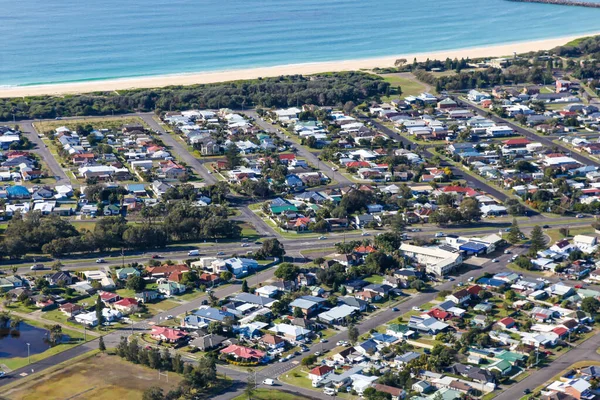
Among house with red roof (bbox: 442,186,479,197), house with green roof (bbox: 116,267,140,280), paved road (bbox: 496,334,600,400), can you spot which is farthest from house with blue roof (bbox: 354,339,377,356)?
house with red roof (bbox: 442,186,479,197)

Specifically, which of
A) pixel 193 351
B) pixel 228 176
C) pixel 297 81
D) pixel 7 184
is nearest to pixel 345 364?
pixel 193 351

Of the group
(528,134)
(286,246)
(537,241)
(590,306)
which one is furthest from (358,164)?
(590,306)

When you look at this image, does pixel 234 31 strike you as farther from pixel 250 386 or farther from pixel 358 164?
pixel 250 386

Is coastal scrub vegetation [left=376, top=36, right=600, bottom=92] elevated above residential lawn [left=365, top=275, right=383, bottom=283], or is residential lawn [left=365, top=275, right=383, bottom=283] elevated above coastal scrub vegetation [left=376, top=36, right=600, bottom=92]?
coastal scrub vegetation [left=376, top=36, right=600, bottom=92]

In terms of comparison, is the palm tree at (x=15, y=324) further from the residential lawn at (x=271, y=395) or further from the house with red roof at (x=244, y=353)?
the residential lawn at (x=271, y=395)

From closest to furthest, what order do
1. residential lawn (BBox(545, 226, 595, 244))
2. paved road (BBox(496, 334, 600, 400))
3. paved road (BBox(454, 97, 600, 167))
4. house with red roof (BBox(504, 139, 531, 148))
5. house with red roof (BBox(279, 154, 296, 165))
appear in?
paved road (BBox(496, 334, 600, 400)) → residential lawn (BBox(545, 226, 595, 244)) → house with red roof (BBox(279, 154, 296, 165)) → paved road (BBox(454, 97, 600, 167)) → house with red roof (BBox(504, 139, 531, 148))

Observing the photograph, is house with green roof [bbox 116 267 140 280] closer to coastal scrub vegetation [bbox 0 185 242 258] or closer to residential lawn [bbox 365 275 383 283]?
coastal scrub vegetation [bbox 0 185 242 258]

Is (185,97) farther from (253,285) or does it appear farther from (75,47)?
(253,285)
